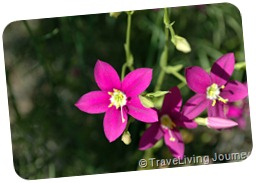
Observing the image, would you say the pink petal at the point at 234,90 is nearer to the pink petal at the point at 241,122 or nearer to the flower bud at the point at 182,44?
the flower bud at the point at 182,44

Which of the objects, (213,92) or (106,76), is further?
(213,92)

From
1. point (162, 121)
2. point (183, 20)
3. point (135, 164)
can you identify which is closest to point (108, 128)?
point (162, 121)

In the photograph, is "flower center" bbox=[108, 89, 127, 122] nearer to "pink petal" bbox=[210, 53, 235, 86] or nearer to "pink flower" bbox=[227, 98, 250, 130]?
"pink petal" bbox=[210, 53, 235, 86]

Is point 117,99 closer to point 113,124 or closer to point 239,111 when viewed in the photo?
point 113,124

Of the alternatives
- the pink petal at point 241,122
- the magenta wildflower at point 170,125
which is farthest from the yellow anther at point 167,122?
the pink petal at point 241,122

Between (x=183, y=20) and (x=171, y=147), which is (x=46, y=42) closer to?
(x=183, y=20)

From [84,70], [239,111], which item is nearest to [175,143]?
[239,111]

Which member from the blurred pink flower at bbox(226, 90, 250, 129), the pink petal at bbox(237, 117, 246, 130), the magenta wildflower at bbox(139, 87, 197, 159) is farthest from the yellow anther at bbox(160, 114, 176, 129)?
the pink petal at bbox(237, 117, 246, 130)
